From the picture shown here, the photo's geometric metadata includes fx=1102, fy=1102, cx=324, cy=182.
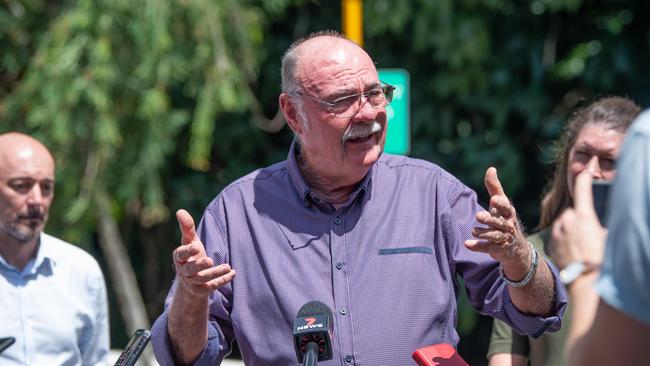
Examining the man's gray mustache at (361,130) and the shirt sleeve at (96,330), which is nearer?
the man's gray mustache at (361,130)

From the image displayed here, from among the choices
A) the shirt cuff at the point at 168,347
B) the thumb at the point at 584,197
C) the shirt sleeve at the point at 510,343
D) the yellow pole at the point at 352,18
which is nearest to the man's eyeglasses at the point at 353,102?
the shirt cuff at the point at 168,347

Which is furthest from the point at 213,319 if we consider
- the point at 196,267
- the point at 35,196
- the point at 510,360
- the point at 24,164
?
the point at 24,164

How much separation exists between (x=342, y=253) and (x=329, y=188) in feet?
0.98

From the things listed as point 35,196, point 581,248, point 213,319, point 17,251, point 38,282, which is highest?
point 581,248

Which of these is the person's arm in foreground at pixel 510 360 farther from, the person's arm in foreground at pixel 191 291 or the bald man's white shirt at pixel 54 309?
the bald man's white shirt at pixel 54 309

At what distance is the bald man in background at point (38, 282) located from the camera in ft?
16.5

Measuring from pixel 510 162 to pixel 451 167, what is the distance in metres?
0.58

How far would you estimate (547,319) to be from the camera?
138 inches

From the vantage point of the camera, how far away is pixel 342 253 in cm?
371

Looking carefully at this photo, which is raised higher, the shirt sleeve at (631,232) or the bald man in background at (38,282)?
the shirt sleeve at (631,232)

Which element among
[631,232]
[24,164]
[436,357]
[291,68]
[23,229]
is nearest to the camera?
[631,232]

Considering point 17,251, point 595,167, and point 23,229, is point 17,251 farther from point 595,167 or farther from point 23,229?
point 595,167

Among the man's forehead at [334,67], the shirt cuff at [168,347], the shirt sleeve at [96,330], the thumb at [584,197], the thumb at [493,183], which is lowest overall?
the shirt sleeve at [96,330]

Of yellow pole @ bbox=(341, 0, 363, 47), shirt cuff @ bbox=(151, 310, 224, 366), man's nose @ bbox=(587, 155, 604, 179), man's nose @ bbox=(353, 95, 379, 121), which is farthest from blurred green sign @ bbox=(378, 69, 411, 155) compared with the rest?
shirt cuff @ bbox=(151, 310, 224, 366)
